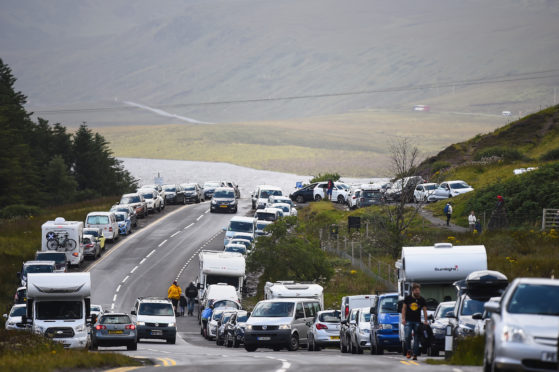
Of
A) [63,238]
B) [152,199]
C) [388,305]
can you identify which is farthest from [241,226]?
[388,305]

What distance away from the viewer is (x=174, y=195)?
8344cm

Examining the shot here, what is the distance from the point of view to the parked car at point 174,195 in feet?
273

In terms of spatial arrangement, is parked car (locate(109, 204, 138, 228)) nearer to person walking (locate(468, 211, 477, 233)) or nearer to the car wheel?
person walking (locate(468, 211, 477, 233))

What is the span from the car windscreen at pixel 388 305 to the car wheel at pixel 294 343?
12.7 feet

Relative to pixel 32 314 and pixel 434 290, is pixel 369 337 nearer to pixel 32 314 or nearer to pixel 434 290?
pixel 434 290

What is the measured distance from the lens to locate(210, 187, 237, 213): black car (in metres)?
76.1

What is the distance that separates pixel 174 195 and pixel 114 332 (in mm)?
53835

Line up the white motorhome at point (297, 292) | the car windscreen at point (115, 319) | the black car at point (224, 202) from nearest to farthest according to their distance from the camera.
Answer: the car windscreen at point (115, 319), the white motorhome at point (297, 292), the black car at point (224, 202)

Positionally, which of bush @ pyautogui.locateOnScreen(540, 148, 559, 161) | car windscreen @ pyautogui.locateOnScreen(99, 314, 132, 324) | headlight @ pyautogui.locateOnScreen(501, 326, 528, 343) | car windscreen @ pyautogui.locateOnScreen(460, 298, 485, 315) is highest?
bush @ pyautogui.locateOnScreen(540, 148, 559, 161)

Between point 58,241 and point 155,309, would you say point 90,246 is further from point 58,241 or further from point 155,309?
point 155,309

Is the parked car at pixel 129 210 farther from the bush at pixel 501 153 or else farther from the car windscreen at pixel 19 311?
the car windscreen at pixel 19 311

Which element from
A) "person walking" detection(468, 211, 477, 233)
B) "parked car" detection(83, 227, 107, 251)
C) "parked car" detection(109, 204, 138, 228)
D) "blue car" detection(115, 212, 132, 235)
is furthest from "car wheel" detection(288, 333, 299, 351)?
"parked car" detection(109, 204, 138, 228)

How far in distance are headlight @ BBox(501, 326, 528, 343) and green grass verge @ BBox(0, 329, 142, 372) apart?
8.31 metres

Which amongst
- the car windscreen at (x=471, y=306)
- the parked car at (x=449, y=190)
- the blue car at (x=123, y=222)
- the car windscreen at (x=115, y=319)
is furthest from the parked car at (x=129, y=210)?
the car windscreen at (x=471, y=306)
